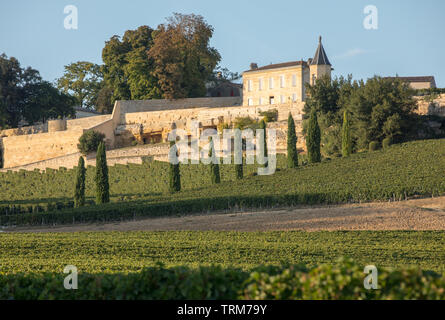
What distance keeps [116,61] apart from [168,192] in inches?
1022

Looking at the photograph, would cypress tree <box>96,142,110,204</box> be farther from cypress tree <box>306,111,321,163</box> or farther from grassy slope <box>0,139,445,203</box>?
cypress tree <box>306,111,321,163</box>

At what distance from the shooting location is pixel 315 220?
80.3ft

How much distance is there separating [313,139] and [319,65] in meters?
14.3

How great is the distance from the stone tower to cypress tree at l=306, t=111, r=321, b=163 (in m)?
12.9

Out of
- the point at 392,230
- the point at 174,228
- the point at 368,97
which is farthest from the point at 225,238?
the point at 368,97

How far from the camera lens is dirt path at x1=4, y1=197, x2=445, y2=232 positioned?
23.3 meters

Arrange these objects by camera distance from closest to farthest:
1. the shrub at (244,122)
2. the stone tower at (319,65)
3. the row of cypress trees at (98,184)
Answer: the row of cypress trees at (98,184) → the shrub at (244,122) → the stone tower at (319,65)

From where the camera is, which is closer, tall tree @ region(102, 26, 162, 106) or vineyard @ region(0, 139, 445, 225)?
vineyard @ region(0, 139, 445, 225)

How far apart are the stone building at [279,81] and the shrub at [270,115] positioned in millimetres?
3476

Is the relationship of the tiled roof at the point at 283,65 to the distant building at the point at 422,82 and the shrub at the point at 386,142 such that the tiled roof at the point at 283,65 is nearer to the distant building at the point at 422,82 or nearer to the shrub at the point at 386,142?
the distant building at the point at 422,82

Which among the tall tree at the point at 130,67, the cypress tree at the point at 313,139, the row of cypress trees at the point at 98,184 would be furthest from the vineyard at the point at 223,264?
the tall tree at the point at 130,67

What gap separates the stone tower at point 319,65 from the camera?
48656 mm

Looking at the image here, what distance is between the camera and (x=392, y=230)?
22078 mm

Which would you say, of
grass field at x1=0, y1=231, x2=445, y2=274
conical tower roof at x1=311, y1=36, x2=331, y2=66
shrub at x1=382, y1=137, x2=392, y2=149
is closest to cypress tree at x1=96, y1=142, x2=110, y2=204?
grass field at x1=0, y1=231, x2=445, y2=274
